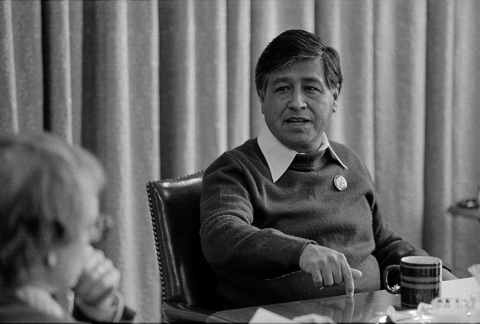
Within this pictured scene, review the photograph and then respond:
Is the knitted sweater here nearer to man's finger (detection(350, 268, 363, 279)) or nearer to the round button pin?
the round button pin

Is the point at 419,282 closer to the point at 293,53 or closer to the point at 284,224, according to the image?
the point at 284,224

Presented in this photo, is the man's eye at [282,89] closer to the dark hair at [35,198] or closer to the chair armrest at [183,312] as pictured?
the chair armrest at [183,312]

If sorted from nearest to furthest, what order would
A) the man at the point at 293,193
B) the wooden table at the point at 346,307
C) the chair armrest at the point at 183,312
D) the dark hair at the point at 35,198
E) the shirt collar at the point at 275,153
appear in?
1. the dark hair at the point at 35,198
2. the wooden table at the point at 346,307
3. the chair armrest at the point at 183,312
4. the man at the point at 293,193
5. the shirt collar at the point at 275,153

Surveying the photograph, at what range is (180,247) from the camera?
1.85 meters

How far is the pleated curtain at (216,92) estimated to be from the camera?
7.63 ft

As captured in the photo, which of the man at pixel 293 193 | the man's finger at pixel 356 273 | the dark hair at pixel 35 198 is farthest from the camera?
the man at pixel 293 193

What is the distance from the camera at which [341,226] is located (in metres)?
1.96

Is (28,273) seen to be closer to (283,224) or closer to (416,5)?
(283,224)

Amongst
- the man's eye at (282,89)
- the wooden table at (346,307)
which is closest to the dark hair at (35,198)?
the wooden table at (346,307)

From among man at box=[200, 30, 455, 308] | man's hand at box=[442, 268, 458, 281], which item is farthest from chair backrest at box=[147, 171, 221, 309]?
man's hand at box=[442, 268, 458, 281]

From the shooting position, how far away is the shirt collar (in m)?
1.98

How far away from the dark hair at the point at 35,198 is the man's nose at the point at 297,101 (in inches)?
44.3

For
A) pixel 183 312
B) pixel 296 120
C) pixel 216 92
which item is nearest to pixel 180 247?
pixel 183 312

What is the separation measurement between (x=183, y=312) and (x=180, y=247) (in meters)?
0.26
